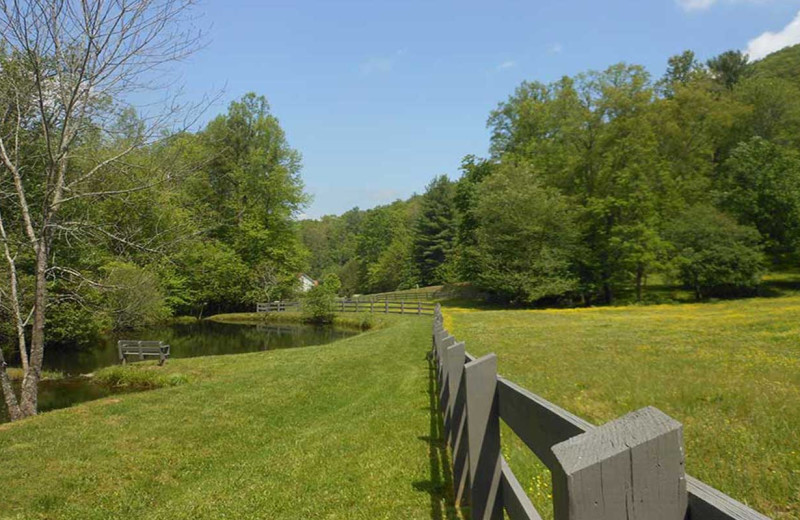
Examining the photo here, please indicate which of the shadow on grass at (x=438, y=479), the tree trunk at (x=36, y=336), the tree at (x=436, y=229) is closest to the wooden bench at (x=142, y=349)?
the tree trunk at (x=36, y=336)

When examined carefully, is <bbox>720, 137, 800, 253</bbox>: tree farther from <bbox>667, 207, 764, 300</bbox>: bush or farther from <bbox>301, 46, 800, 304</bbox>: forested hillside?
<bbox>667, 207, 764, 300</bbox>: bush

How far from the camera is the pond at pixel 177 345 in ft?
45.0

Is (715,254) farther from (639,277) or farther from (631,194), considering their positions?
(631,194)

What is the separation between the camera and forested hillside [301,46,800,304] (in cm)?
3216

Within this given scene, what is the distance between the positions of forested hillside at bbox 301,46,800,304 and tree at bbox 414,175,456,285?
1536 cm

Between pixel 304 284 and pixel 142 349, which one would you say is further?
pixel 304 284

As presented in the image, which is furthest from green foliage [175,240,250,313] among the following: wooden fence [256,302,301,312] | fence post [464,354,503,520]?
fence post [464,354,503,520]

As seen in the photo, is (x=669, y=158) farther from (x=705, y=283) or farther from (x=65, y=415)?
(x=65, y=415)

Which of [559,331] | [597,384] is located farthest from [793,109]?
[597,384]

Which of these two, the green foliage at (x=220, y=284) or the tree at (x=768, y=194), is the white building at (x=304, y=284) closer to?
the green foliage at (x=220, y=284)

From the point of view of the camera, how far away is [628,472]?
1.07m

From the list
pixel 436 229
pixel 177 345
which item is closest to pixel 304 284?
pixel 436 229

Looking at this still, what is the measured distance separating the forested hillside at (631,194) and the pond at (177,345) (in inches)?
574

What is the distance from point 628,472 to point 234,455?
6.68 metres
